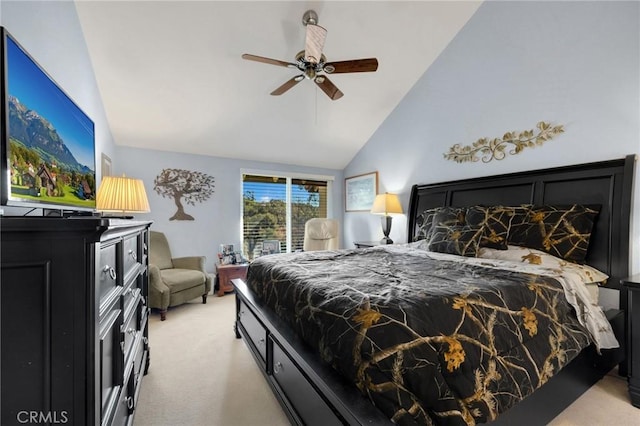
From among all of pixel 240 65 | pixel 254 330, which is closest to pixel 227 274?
pixel 254 330

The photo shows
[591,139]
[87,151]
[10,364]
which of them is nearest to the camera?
[10,364]

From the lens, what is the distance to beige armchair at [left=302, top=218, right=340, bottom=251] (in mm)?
4664

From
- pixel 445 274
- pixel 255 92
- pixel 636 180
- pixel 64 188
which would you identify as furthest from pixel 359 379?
pixel 255 92

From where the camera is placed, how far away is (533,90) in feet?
8.73

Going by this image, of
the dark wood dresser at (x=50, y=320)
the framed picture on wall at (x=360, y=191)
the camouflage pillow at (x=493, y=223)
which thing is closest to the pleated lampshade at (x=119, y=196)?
the dark wood dresser at (x=50, y=320)

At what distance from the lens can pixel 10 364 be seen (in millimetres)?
648

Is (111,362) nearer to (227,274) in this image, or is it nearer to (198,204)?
(227,274)

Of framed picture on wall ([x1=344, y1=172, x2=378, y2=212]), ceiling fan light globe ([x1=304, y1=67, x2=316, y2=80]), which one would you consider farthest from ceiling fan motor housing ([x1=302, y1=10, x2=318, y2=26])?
framed picture on wall ([x1=344, y1=172, x2=378, y2=212])

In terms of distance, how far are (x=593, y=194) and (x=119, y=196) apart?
3.77m

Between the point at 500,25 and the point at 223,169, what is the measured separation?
4.06 meters

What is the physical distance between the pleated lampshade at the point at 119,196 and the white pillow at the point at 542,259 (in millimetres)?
2906

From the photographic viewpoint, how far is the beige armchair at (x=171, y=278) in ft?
10.0

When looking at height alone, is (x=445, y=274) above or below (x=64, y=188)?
below

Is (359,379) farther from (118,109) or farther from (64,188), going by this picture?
(118,109)
